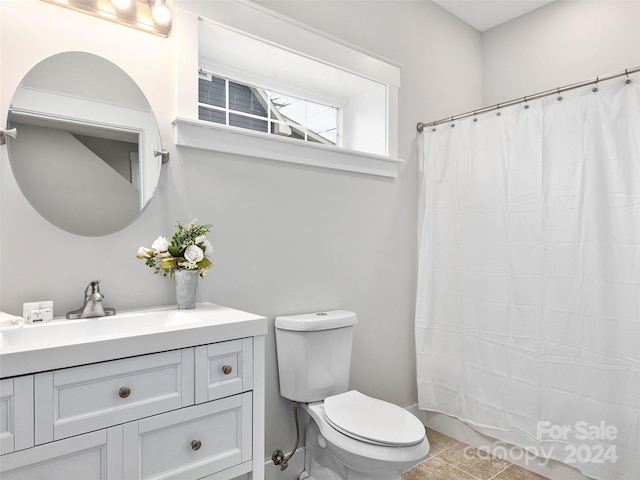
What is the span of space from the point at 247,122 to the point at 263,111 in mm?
135

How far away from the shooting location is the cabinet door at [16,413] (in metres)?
0.95

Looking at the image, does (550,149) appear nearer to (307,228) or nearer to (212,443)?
(307,228)

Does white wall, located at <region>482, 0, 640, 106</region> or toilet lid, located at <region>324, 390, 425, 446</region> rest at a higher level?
white wall, located at <region>482, 0, 640, 106</region>

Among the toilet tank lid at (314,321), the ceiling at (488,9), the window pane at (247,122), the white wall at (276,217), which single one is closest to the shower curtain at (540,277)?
the white wall at (276,217)

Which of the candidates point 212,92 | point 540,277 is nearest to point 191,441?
point 212,92

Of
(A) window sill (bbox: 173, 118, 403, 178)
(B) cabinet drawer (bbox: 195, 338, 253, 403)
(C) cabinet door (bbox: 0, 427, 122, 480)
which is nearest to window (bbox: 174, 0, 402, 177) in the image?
(A) window sill (bbox: 173, 118, 403, 178)

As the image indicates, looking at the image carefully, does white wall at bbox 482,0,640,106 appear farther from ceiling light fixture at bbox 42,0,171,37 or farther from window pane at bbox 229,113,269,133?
ceiling light fixture at bbox 42,0,171,37

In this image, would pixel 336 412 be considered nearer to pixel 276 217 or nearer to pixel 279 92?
pixel 276 217

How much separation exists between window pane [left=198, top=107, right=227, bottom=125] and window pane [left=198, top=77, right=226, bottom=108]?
0.13 ft

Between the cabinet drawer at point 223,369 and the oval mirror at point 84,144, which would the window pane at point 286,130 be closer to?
the oval mirror at point 84,144

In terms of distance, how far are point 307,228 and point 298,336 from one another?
54 centimetres

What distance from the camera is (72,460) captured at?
1047mm

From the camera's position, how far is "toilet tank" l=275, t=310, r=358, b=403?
1882mm

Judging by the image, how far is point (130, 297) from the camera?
1560mm
